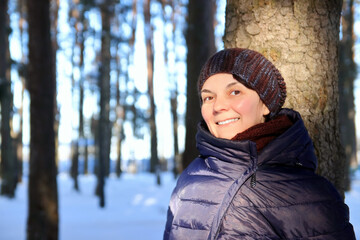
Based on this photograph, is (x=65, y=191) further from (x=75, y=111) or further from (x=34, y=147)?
(x=34, y=147)

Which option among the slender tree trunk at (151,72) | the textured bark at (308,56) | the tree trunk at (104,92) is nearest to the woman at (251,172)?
the textured bark at (308,56)

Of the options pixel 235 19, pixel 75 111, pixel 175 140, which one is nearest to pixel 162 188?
pixel 175 140

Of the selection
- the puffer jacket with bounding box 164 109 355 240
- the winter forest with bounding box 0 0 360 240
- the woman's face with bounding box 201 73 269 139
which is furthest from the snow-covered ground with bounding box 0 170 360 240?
the woman's face with bounding box 201 73 269 139

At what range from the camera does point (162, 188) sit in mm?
17766

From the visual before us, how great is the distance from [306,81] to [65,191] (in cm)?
1731

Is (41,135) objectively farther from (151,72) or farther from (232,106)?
(151,72)

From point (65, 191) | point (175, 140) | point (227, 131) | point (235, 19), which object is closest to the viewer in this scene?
point (227, 131)

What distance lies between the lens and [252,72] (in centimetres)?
181

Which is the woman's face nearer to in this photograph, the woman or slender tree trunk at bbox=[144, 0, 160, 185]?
the woman

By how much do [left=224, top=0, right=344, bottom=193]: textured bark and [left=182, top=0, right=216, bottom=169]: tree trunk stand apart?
3.04 m

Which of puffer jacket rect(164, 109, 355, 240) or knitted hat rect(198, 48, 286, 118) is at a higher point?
knitted hat rect(198, 48, 286, 118)

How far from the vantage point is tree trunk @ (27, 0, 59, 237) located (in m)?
6.49

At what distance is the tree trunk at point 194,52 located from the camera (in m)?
5.38

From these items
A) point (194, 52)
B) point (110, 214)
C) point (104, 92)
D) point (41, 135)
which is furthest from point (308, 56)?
point (104, 92)
